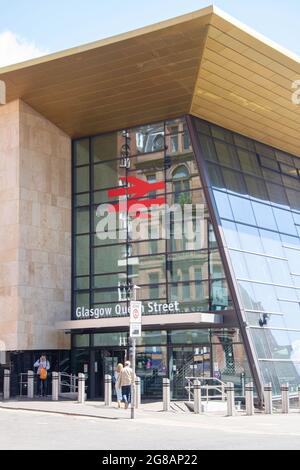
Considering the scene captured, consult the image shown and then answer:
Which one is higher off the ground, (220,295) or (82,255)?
(82,255)

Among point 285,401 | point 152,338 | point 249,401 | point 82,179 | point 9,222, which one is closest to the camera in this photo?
point 249,401

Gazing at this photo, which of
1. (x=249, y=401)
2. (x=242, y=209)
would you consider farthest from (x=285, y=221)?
(x=249, y=401)

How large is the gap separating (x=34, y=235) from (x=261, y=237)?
29.6 feet

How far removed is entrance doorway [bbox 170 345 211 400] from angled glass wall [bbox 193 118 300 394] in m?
2.05

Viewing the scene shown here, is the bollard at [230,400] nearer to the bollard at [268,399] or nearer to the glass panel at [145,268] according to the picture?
the bollard at [268,399]

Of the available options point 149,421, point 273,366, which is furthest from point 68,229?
point 149,421

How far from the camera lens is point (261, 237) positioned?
3044cm

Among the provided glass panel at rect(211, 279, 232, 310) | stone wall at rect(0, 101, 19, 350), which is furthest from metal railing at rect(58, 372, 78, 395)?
glass panel at rect(211, 279, 232, 310)

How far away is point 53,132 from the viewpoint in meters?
31.0

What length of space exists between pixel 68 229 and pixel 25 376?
6.29 meters

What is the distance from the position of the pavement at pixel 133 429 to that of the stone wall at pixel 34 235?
4404mm

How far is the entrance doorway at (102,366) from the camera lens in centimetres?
2999

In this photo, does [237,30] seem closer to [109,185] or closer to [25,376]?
[109,185]

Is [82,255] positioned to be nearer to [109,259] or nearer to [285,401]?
[109,259]
